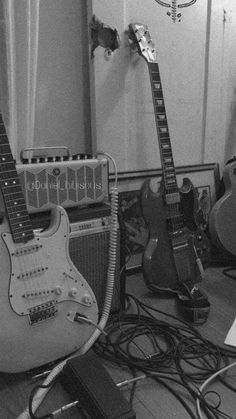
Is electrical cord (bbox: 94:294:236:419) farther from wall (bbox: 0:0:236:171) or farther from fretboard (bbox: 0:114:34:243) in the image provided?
wall (bbox: 0:0:236:171)

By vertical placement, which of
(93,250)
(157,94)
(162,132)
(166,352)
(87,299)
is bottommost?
(166,352)

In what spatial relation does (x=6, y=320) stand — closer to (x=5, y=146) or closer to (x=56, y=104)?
(x=5, y=146)

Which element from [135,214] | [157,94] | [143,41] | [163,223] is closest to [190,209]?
[163,223]

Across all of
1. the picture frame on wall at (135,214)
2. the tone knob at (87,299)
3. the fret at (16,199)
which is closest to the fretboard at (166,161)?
the picture frame on wall at (135,214)

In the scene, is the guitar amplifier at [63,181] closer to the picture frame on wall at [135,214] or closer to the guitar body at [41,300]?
the guitar body at [41,300]

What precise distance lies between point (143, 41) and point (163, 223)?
72 cm

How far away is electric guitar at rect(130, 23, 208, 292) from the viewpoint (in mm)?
1317

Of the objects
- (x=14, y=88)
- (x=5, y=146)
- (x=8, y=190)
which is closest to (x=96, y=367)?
(x=8, y=190)

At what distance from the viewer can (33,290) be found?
0.90 m

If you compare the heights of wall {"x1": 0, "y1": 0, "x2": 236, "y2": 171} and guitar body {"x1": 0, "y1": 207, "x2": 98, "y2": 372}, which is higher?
wall {"x1": 0, "y1": 0, "x2": 236, "y2": 171}

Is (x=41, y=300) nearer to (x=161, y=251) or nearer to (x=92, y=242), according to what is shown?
(x=92, y=242)

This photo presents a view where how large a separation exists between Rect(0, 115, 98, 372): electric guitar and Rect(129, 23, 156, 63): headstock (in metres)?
0.72

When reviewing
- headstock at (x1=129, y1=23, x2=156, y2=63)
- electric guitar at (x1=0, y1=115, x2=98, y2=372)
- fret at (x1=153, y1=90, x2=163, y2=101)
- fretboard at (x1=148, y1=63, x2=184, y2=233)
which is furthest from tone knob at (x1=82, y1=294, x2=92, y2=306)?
headstock at (x1=129, y1=23, x2=156, y2=63)

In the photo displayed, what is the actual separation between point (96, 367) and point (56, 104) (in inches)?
39.3
